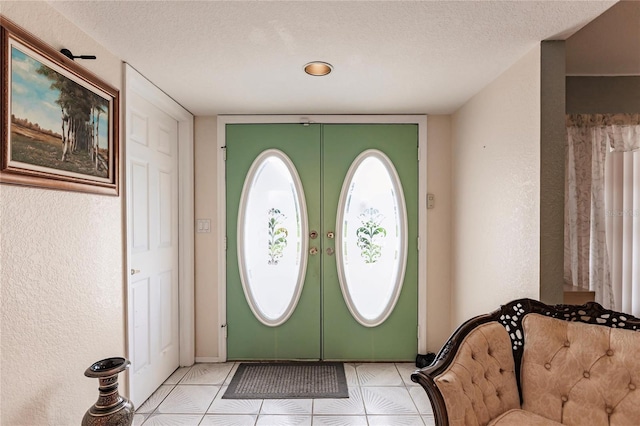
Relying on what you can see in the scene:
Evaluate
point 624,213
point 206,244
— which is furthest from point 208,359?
point 624,213

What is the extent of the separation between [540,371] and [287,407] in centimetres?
161

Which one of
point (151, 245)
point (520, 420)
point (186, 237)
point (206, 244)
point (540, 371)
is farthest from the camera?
point (206, 244)

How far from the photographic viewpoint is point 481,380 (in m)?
1.51

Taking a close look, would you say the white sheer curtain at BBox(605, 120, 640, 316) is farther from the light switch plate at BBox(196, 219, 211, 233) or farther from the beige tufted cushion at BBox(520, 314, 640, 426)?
the light switch plate at BBox(196, 219, 211, 233)

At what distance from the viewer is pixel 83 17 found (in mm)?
1604

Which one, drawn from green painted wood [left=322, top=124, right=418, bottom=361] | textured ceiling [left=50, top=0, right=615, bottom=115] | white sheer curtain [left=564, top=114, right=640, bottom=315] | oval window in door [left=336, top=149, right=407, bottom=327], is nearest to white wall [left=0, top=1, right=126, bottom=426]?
textured ceiling [left=50, top=0, right=615, bottom=115]

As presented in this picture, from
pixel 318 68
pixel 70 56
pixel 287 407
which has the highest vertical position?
pixel 318 68

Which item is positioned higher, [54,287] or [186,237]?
[186,237]

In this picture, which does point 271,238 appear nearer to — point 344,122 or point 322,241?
point 322,241

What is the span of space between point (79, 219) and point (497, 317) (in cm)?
213

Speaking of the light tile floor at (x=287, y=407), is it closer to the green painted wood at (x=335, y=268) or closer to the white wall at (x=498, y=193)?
the green painted wood at (x=335, y=268)

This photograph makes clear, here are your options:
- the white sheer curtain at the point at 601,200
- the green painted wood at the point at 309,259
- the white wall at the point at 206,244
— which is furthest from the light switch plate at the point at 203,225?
the white sheer curtain at the point at 601,200

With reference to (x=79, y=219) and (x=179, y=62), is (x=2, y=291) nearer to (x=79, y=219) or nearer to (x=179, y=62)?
(x=79, y=219)

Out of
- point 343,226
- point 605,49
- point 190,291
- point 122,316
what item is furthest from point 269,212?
point 605,49
